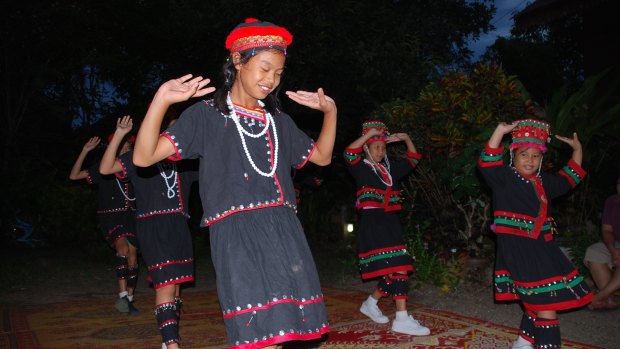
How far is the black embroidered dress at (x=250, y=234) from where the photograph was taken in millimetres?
2629

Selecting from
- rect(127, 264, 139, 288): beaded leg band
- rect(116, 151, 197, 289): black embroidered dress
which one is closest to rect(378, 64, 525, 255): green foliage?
rect(116, 151, 197, 289): black embroidered dress

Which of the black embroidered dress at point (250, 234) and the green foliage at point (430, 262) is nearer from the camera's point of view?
the black embroidered dress at point (250, 234)

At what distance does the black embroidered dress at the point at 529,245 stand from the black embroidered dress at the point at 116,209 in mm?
4127

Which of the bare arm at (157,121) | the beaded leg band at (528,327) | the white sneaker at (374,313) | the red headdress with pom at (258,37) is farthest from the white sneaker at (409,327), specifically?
the bare arm at (157,121)

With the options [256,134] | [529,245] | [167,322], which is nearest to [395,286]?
[529,245]

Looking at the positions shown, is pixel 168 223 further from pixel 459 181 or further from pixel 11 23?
pixel 11 23

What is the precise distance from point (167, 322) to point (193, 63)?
7.81 metres

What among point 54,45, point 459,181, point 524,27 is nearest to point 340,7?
point 524,27

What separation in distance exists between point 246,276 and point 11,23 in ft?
44.4

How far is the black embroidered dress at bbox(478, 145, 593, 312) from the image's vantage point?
13.9 ft

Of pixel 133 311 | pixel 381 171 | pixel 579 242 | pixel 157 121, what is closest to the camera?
pixel 157 121

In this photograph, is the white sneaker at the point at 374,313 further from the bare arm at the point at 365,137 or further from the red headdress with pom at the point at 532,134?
the red headdress with pom at the point at 532,134

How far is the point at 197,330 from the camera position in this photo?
5754 mm

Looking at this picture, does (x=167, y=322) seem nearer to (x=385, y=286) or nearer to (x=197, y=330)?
(x=197, y=330)
